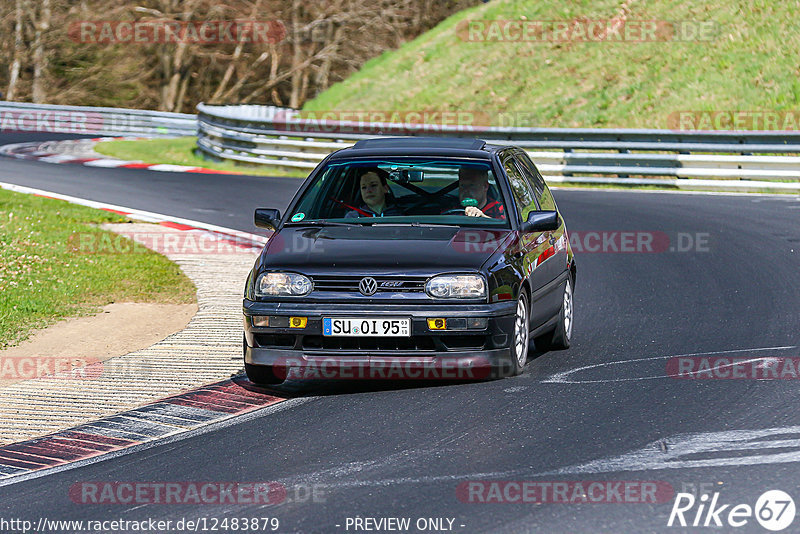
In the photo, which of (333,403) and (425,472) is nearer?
(425,472)

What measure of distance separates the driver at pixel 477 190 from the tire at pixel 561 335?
3.53 ft

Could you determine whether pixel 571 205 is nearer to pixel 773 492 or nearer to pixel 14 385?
pixel 14 385

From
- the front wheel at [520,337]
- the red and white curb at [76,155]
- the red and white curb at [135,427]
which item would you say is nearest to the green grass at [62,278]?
the red and white curb at [135,427]

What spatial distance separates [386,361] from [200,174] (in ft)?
59.0

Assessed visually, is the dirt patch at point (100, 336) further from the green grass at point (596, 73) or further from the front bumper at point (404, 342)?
the green grass at point (596, 73)

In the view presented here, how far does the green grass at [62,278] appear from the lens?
11.1 metres

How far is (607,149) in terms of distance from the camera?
78.3 feet

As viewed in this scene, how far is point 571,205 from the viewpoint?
19.5 m

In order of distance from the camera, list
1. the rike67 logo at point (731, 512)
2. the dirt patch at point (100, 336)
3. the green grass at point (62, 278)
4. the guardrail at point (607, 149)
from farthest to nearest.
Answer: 1. the guardrail at point (607, 149)
2. the green grass at point (62, 278)
3. the dirt patch at point (100, 336)
4. the rike67 logo at point (731, 512)

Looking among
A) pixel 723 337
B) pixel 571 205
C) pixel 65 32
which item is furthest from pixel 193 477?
pixel 65 32

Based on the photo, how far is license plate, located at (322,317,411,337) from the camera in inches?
296

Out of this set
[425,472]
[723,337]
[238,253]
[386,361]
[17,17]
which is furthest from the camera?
[17,17]

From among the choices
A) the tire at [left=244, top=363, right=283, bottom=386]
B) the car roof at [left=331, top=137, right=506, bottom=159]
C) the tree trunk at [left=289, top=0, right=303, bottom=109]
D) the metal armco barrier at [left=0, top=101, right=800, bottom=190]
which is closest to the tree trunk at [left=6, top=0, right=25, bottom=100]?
the tree trunk at [left=289, top=0, right=303, bottom=109]

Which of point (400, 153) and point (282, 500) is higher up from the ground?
point (400, 153)
